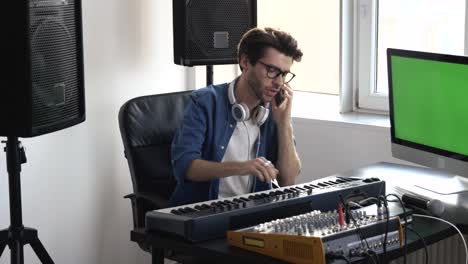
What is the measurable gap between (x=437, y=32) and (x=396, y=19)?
25cm

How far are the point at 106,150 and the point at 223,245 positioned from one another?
1.82 m

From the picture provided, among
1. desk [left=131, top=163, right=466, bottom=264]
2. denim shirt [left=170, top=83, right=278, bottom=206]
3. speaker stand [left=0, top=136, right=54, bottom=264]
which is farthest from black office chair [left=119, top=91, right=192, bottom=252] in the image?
desk [left=131, top=163, right=466, bottom=264]

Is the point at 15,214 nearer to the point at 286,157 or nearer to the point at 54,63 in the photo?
the point at 54,63

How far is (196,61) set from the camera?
3961mm

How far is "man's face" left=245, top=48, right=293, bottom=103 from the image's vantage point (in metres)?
2.99

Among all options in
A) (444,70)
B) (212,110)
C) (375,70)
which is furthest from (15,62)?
(375,70)

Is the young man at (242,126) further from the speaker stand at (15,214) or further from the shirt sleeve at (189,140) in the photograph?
the speaker stand at (15,214)

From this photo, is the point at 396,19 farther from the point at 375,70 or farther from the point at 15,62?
the point at 15,62

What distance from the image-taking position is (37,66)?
2.88 m

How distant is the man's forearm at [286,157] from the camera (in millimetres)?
3184

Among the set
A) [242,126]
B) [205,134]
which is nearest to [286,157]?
[242,126]

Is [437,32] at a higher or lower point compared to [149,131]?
higher

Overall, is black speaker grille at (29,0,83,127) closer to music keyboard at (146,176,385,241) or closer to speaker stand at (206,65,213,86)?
music keyboard at (146,176,385,241)

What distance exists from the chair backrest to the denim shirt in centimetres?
21
